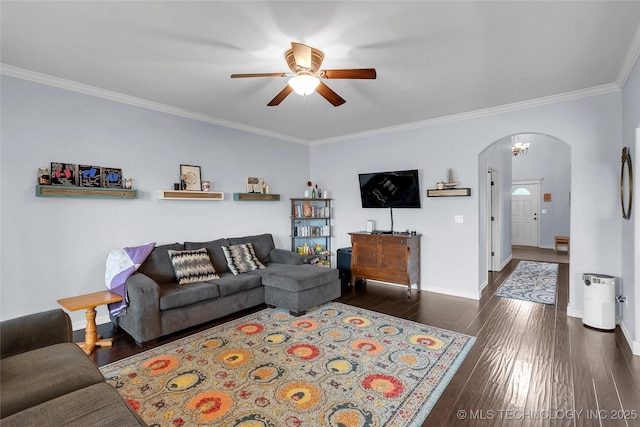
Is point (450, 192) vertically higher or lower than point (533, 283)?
higher

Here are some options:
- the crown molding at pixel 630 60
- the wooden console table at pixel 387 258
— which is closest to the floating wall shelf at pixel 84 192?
the wooden console table at pixel 387 258

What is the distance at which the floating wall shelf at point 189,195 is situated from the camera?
4039 millimetres

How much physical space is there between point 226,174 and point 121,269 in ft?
6.91

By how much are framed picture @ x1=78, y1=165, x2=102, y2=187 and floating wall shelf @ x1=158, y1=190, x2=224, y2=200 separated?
0.71 meters

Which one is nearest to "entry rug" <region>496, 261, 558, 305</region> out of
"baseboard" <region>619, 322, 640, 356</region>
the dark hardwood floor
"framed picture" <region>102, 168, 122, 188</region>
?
the dark hardwood floor

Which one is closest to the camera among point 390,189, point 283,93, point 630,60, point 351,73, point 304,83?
point 351,73

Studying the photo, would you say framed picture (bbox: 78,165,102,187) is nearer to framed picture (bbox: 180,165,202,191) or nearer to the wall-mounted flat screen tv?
framed picture (bbox: 180,165,202,191)

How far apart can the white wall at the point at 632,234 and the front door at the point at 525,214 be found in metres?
6.76

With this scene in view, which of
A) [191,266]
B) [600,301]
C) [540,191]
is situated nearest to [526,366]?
[600,301]

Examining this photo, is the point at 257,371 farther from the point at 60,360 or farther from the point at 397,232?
the point at 397,232

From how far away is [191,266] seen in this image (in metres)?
3.79

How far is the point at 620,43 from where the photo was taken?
2.56m

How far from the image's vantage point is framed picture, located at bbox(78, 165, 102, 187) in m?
3.41

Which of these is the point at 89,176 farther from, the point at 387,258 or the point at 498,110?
the point at 498,110
